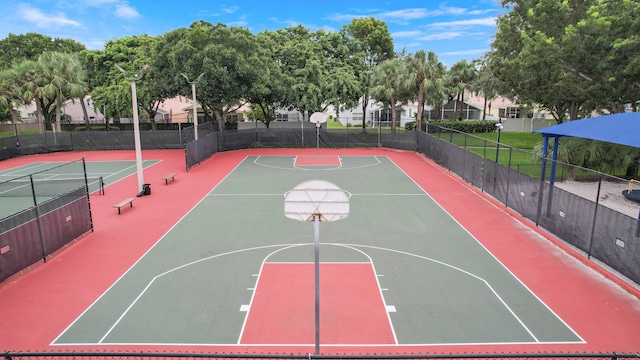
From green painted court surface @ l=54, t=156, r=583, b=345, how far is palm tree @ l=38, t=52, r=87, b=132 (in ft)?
87.5

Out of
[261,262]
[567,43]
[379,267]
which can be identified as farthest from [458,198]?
[567,43]

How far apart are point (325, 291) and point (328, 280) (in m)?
0.58

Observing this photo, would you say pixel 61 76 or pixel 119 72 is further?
pixel 119 72

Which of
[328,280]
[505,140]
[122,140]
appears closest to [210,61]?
[122,140]

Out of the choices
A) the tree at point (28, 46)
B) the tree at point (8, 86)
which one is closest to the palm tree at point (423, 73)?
the tree at point (8, 86)

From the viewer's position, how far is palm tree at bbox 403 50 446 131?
116ft

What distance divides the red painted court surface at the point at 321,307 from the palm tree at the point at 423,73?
26.4 metres

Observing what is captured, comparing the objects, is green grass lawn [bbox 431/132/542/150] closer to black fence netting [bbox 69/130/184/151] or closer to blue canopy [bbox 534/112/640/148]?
blue canopy [bbox 534/112/640/148]

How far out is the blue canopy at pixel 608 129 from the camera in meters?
12.1

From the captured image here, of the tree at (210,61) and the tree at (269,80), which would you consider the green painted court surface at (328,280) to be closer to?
the tree at (210,61)

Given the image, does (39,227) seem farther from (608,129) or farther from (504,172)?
(608,129)

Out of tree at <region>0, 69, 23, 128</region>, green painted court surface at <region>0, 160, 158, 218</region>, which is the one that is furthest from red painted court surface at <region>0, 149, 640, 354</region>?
tree at <region>0, 69, 23, 128</region>

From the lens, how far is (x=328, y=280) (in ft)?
35.3

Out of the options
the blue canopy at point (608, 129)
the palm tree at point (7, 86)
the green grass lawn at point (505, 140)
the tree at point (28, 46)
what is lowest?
the green grass lawn at point (505, 140)
